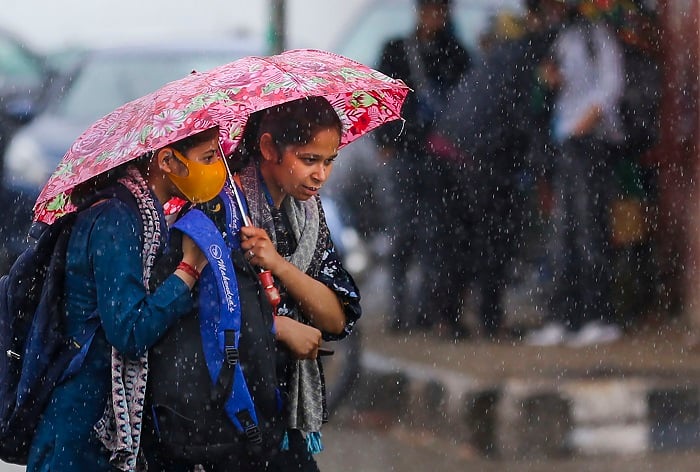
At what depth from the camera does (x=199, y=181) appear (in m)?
3.79

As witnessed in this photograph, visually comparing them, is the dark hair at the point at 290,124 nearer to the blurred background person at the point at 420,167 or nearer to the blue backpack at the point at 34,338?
the blue backpack at the point at 34,338

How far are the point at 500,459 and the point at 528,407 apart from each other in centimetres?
87

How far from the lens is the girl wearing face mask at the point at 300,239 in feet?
13.0

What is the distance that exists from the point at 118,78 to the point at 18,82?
861 millimetres

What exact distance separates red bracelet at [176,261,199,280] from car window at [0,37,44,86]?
6471 millimetres

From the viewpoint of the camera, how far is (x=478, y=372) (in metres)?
8.38

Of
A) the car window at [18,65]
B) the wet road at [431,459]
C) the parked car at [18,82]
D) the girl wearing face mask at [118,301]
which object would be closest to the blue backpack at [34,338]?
the girl wearing face mask at [118,301]

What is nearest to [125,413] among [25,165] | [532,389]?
[532,389]

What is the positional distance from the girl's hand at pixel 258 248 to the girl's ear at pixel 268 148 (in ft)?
0.80

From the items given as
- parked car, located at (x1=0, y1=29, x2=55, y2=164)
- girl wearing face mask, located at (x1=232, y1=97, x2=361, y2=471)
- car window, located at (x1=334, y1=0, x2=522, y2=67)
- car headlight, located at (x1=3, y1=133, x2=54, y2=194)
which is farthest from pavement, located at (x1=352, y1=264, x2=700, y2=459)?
girl wearing face mask, located at (x1=232, y1=97, x2=361, y2=471)

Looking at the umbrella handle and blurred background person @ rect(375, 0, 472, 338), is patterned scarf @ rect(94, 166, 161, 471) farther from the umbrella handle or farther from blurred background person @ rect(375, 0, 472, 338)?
blurred background person @ rect(375, 0, 472, 338)

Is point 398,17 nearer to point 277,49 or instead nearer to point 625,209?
point 277,49

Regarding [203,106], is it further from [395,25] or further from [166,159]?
[395,25]

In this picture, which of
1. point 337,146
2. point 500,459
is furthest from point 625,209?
point 337,146
